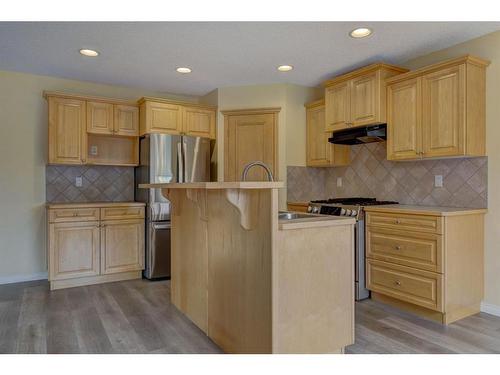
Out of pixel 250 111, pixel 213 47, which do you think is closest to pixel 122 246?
pixel 250 111

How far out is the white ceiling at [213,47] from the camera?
9.50ft

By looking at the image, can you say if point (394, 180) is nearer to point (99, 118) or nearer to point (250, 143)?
point (250, 143)

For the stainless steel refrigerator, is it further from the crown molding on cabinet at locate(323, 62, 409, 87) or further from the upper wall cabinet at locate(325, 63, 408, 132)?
the crown molding on cabinet at locate(323, 62, 409, 87)

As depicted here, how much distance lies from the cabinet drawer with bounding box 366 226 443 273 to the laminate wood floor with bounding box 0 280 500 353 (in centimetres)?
46

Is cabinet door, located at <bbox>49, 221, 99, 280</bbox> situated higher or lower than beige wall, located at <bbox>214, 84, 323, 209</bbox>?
lower

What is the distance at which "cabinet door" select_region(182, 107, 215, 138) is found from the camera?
456 cm

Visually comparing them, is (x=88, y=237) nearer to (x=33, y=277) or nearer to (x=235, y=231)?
(x=33, y=277)

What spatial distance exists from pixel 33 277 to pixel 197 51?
3.26m

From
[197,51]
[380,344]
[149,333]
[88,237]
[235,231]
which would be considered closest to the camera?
[235,231]

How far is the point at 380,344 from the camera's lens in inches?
93.0

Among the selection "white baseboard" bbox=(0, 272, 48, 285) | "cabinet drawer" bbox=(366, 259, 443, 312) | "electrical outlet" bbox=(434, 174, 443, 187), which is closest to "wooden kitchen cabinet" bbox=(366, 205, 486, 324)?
"cabinet drawer" bbox=(366, 259, 443, 312)

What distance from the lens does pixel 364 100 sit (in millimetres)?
3596

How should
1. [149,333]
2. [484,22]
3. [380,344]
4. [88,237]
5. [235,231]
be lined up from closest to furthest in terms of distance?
[235,231]
[380,344]
[149,333]
[484,22]
[88,237]

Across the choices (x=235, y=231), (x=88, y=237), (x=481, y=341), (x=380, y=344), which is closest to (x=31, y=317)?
(x=88, y=237)
